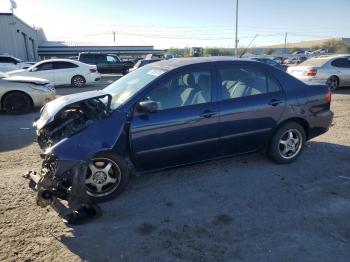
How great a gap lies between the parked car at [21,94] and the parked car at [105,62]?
16.0 m

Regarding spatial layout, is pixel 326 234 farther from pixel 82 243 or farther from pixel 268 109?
pixel 82 243

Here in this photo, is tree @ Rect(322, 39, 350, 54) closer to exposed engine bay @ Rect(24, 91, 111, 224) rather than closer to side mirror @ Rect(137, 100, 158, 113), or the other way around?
side mirror @ Rect(137, 100, 158, 113)

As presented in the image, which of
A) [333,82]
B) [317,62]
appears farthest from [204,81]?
[333,82]

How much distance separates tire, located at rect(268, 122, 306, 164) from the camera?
523 centimetres

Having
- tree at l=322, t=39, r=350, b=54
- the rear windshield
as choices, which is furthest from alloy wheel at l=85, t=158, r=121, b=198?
tree at l=322, t=39, r=350, b=54

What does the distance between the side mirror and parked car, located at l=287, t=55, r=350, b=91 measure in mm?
10882

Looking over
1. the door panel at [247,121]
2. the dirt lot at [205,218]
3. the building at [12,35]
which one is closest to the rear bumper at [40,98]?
the dirt lot at [205,218]

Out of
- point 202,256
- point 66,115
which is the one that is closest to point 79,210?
point 66,115

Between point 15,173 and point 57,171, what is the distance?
1774 millimetres

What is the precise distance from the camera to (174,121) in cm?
439

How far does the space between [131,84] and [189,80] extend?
0.83 meters

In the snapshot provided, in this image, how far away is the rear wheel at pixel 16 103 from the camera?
991cm

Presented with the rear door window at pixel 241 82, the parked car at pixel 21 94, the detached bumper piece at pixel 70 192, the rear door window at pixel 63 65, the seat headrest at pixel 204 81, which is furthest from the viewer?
the rear door window at pixel 63 65

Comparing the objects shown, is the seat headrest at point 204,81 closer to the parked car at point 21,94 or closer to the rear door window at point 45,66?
the parked car at point 21,94
